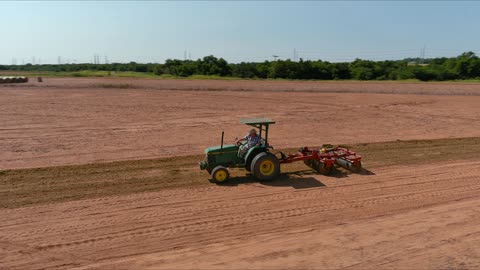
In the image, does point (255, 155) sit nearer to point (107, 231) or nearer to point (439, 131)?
point (107, 231)

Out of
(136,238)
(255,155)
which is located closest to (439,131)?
(255,155)

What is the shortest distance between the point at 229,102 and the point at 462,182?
1691 cm

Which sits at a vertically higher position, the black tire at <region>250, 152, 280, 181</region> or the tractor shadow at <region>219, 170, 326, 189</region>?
the black tire at <region>250, 152, 280, 181</region>

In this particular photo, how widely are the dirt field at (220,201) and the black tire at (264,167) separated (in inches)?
10.5

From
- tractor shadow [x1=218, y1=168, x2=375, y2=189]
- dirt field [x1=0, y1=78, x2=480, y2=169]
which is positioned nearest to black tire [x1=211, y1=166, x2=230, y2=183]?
tractor shadow [x1=218, y1=168, x2=375, y2=189]

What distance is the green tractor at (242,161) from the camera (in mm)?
10476

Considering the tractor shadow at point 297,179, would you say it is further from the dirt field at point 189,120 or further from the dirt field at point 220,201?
the dirt field at point 189,120

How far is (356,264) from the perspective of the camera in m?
6.72

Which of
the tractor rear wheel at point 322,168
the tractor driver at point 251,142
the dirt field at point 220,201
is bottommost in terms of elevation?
the dirt field at point 220,201

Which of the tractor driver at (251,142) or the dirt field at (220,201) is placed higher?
the tractor driver at (251,142)

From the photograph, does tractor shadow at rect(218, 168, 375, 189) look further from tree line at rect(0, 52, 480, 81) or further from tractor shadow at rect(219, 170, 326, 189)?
tree line at rect(0, 52, 480, 81)

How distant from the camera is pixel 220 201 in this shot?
934cm

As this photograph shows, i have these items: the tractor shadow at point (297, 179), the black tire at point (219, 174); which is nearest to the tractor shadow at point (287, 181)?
the tractor shadow at point (297, 179)

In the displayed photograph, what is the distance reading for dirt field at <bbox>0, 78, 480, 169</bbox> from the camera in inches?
576
